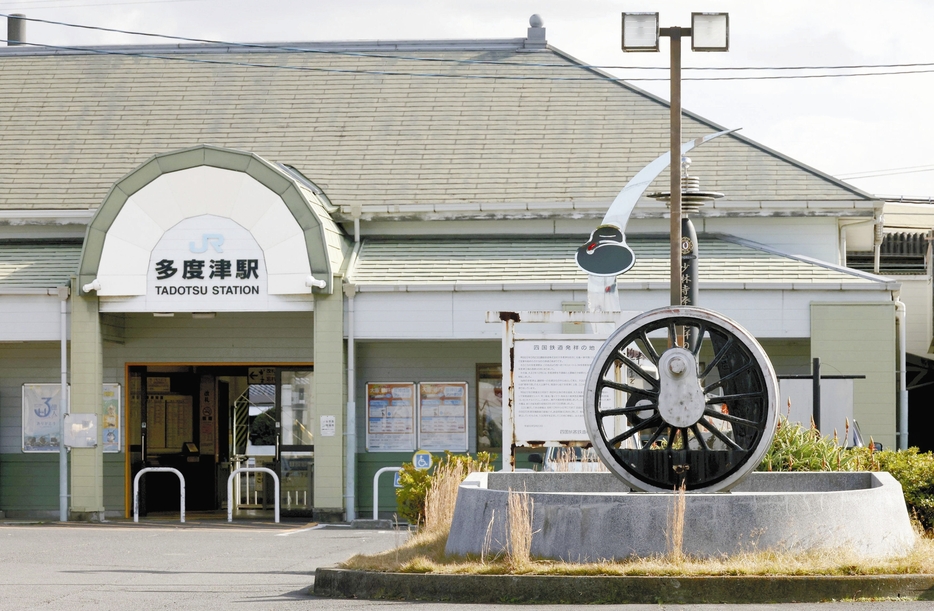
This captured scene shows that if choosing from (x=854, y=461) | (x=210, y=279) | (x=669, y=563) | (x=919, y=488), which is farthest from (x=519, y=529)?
(x=210, y=279)

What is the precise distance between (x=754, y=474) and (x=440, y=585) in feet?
13.7

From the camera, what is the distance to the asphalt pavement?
955cm

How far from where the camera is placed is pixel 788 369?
2008 cm

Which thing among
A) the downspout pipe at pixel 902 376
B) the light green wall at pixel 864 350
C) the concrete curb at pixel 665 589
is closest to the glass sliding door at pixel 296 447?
the light green wall at pixel 864 350

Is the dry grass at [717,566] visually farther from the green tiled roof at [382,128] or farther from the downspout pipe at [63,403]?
the green tiled roof at [382,128]

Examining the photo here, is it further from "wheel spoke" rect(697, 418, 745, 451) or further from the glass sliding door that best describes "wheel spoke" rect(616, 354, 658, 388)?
the glass sliding door

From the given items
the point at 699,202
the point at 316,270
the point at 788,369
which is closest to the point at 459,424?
the point at 316,270

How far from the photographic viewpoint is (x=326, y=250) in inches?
730

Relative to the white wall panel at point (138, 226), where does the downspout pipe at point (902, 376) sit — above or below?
below

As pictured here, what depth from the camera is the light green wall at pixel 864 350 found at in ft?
60.8

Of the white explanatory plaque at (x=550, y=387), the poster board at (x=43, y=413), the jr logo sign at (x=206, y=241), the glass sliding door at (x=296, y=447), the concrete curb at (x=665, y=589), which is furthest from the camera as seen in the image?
the poster board at (x=43, y=413)

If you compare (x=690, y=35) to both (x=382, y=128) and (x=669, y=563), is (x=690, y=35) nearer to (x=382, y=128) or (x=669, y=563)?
(x=669, y=563)

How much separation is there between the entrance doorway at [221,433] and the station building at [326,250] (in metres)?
0.05

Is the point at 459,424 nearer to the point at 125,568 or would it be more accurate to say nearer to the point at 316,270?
the point at 316,270
